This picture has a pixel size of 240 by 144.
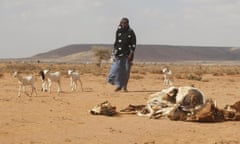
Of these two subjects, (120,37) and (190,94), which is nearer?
(190,94)

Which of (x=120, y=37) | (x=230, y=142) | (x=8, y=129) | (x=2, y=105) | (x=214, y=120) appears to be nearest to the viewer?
(x=230, y=142)

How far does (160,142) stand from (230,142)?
3.64 ft

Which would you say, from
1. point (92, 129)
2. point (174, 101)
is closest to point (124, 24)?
point (174, 101)

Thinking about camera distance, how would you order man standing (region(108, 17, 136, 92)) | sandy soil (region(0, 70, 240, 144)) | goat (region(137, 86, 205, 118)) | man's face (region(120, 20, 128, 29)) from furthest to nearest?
1. man standing (region(108, 17, 136, 92))
2. man's face (region(120, 20, 128, 29))
3. goat (region(137, 86, 205, 118))
4. sandy soil (region(0, 70, 240, 144))

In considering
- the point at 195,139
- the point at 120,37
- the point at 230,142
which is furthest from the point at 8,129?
the point at 120,37

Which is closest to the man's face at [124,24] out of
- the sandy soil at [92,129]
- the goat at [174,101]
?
the sandy soil at [92,129]

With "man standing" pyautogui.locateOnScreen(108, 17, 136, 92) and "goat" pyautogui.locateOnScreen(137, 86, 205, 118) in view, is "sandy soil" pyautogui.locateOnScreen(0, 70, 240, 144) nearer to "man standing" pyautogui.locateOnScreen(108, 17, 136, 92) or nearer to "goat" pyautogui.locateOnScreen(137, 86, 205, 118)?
"goat" pyautogui.locateOnScreen(137, 86, 205, 118)

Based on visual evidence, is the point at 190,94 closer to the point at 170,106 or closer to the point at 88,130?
the point at 170,106

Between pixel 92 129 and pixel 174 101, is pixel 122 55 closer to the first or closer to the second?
pixel 174 101

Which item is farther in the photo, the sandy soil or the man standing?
the man standing

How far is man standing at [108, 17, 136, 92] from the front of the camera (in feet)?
57.4

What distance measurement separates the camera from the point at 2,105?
1262 centimetres

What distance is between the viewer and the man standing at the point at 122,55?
17500mm

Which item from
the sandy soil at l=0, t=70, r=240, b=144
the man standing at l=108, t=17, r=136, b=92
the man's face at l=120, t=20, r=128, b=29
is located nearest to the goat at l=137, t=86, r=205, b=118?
the sandy soil at l=0, t=70, r=240, b=144
